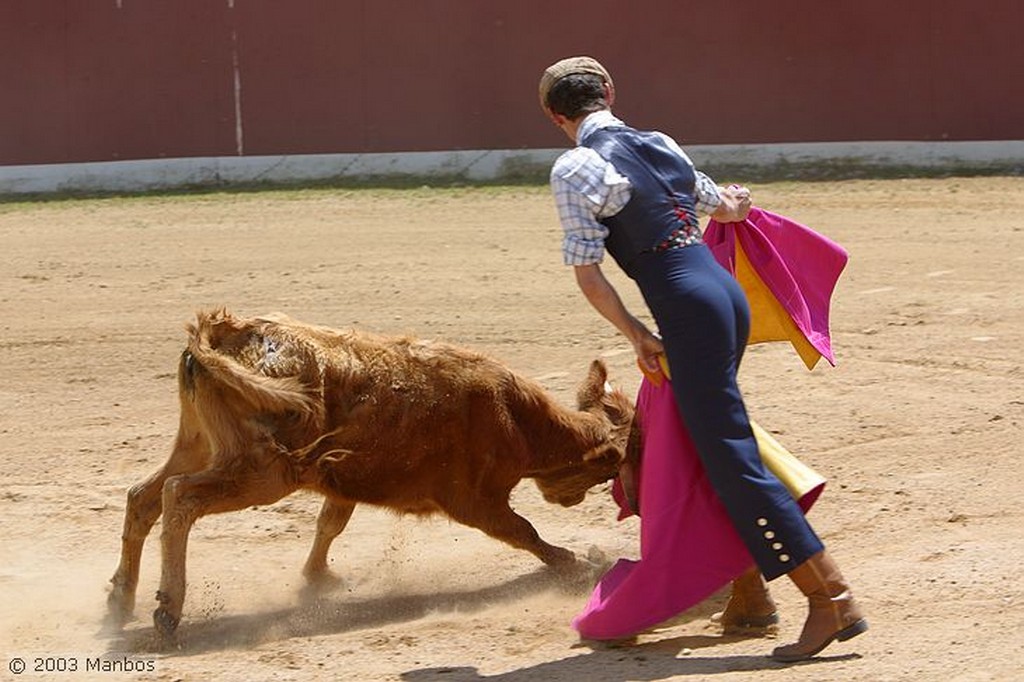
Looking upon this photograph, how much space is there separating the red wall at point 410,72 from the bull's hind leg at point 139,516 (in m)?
10.7

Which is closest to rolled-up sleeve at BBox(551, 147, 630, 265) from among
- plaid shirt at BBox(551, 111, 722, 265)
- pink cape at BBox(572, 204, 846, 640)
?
plaid shirt at BBox(551, 111, 722, 265)

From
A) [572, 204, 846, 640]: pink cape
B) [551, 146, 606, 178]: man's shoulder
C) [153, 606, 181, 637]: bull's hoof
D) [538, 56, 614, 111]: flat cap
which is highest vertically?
[538, 56, 614, 111]: flat cap

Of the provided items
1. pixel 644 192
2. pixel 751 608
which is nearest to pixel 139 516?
pixel 751 608

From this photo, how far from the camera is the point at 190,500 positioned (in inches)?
202

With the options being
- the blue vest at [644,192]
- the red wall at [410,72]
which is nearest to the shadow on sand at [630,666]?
the blue vest at [644,192]

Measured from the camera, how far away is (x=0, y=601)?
5.53 meters

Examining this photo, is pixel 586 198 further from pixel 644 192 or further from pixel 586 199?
pixel 644 192

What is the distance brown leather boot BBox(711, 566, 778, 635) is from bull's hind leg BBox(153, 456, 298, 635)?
1.56 metres

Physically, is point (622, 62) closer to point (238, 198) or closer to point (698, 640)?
point (238, 198)

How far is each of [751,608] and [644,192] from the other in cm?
142

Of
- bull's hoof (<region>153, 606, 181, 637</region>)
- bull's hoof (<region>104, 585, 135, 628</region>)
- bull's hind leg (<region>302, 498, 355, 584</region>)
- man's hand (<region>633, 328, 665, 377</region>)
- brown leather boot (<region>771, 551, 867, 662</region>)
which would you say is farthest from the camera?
bull's hind leg (<region>302, 498, 355, 584</region>)

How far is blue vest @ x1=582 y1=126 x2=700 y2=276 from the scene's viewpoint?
171 inches

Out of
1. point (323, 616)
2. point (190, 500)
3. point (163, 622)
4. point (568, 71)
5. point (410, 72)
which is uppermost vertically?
point (568, 71)

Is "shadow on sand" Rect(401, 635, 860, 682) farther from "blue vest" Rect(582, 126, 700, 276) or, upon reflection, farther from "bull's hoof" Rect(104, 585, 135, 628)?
"bull's hoof" Rect(104, 585, 135, 628)
